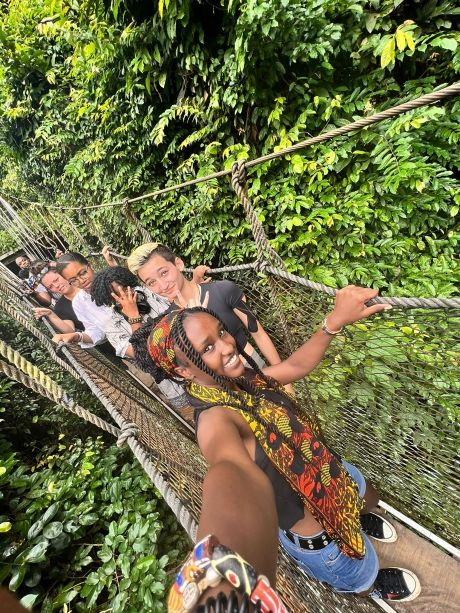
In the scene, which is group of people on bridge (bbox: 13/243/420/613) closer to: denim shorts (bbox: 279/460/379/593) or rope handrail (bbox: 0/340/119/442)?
denim shorts (bbox: 279/460/379/593)

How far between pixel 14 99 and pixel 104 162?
2108 mm

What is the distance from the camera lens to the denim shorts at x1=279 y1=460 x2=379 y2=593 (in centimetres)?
72

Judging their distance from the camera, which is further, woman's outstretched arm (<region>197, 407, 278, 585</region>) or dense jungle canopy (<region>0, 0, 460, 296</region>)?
dense jungle canopy (<region>0, 0, 460, 296</region>)

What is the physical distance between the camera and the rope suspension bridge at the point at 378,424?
840mm

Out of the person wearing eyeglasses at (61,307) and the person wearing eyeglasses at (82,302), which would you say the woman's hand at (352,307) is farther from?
the person wearing eyeglasses at (61,307)

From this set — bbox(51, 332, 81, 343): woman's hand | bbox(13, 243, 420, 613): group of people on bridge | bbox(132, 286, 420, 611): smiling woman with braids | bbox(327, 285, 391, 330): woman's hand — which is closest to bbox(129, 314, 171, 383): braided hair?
bbox(13, 243, 420, 613): group of people on bridge

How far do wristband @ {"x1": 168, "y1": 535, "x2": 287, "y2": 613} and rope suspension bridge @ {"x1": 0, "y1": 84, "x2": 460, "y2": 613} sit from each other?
0.99 feet

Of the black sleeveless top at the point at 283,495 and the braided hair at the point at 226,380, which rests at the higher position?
the braided hair at the point at 226,380

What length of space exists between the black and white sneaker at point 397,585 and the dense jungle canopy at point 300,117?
1111mm

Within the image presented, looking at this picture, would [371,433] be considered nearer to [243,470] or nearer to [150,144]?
[243,470]

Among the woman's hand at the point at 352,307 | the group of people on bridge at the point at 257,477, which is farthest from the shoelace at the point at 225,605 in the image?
the woman's hand at the point at 352,307

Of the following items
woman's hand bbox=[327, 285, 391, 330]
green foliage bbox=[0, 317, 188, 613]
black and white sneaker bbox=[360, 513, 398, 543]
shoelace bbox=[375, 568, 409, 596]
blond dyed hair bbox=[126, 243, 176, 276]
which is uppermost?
blond dyed hair bbox=[126, 243, 176, 276]

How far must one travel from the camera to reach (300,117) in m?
1.62

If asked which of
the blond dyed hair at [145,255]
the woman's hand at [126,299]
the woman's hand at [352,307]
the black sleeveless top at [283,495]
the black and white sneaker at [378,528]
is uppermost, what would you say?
the blond dyed hair at [145,255]
